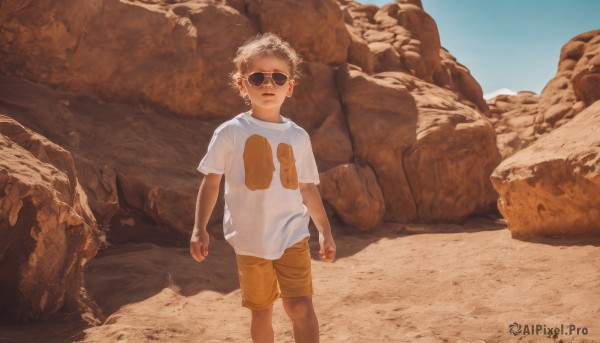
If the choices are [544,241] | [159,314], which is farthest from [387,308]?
[544,241]

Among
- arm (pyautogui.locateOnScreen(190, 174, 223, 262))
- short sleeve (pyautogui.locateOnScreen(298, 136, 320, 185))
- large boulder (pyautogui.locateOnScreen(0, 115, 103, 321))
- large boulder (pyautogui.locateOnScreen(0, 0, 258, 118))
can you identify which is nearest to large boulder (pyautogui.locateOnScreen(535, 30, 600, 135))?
large boulder (pyautogui.locateOnScreen(0, 0, 258, 118))

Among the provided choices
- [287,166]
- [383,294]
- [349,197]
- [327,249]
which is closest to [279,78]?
[287,166]

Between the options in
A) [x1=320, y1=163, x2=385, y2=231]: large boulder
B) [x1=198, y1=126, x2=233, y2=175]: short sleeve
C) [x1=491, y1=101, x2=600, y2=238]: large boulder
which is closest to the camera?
[x1=198, y1=126, x2=233, y2=175]: short sleeve

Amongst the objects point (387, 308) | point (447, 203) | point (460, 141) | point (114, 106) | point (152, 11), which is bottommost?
point (387, 308)

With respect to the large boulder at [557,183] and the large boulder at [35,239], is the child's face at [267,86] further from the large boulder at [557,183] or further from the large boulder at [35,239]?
the large boulder at [557,183]

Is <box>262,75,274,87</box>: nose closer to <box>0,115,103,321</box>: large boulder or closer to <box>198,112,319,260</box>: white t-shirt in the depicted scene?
<box>198,112,319,260</box>: white t-shirt

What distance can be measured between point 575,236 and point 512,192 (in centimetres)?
82

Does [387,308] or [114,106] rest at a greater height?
[114,106]

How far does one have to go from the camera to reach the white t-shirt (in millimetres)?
2459

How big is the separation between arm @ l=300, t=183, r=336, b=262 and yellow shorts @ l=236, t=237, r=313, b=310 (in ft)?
0.50

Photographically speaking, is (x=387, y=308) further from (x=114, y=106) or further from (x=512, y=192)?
(x=114, y=106)

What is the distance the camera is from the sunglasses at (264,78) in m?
2.56

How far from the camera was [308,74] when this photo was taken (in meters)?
9.38

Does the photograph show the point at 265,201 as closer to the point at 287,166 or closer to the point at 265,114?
the point at 287,166
